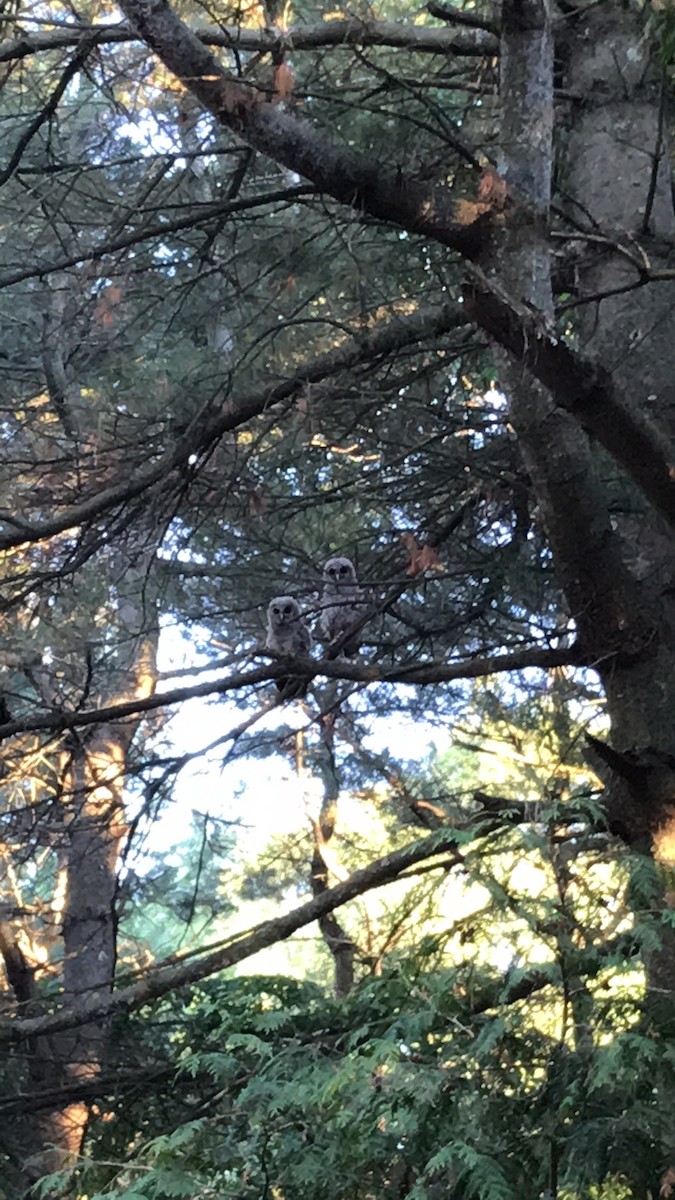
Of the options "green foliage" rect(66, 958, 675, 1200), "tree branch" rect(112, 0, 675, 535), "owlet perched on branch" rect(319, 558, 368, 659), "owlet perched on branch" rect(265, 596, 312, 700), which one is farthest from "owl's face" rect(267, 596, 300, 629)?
"green foliage" rect(66, 958, 675, 1200)

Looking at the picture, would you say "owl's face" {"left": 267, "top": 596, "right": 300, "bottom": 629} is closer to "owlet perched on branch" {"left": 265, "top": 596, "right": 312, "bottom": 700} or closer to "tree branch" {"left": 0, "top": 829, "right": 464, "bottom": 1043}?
"owlet perched on branch" {"left": 265, "top": 596, "right": 312, "bottom": 700}

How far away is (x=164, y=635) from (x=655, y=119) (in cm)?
582

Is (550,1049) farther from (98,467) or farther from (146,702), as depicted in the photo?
(98,467)

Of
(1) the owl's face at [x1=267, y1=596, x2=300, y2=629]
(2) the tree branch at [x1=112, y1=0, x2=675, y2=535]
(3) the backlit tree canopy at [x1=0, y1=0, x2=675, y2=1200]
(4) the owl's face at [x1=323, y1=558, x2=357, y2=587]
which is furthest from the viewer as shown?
(1) the owl's face at [x1=267, y1=596, x2=300, y2=629]

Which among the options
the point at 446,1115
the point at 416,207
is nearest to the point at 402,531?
the point at 416,207

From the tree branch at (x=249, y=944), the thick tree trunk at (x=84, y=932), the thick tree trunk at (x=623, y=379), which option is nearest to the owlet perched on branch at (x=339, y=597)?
the thick tree trunk at (x=84, y=932)

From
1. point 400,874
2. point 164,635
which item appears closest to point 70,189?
point 400,874

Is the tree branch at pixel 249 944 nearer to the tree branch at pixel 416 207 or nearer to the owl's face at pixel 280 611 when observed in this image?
the tree branch at pixel 416 207

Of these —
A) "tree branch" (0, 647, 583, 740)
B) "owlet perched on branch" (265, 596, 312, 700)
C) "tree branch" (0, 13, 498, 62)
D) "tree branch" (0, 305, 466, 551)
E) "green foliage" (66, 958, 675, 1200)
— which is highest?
"tree branch" (0, 13, 498, 62)

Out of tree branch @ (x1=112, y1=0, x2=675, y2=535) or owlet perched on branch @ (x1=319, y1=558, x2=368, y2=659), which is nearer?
tree branch @ (x1=112, y1=0, x2=675, y2=535)

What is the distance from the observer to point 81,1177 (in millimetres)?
3121

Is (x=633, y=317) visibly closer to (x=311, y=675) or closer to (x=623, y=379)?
(x=623, y=379)

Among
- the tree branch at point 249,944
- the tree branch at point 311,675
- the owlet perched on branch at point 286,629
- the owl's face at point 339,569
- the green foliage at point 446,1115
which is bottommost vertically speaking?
→ the green foliage at point 446,1115


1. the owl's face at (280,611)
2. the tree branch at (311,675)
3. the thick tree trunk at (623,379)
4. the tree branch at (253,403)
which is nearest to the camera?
the thick tree trunk at (623,379)
